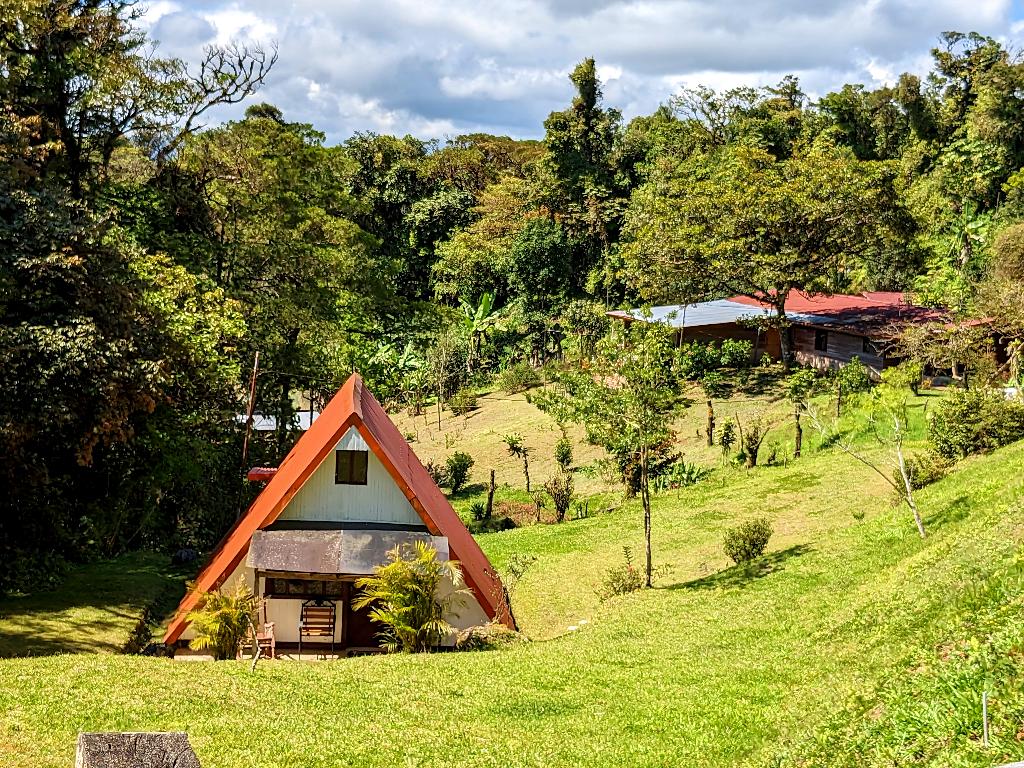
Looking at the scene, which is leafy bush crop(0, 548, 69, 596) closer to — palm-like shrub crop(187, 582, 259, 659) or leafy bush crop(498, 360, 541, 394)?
palm-like shrub crop(187, 582, 259, 659)

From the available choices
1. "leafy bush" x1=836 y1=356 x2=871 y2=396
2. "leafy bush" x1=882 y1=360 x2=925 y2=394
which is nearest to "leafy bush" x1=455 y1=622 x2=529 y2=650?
"leafy bush" x1=882 y1=360 x2=925 y2=394

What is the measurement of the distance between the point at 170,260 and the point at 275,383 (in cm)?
582

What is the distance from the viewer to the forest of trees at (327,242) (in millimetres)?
18734

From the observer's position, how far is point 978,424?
2278 cm

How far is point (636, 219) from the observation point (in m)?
45.9

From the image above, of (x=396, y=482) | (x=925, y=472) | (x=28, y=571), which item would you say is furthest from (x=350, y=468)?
(x=925, y=472)

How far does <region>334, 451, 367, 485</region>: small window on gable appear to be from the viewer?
1744 centimetres

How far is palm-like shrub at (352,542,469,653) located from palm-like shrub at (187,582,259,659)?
197 centimetres

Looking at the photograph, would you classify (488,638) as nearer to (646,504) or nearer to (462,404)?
(646,504)

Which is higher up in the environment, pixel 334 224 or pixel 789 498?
pixel 334 224

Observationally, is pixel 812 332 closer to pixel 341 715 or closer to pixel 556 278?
pixel 556 278

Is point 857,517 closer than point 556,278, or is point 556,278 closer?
point 857,517

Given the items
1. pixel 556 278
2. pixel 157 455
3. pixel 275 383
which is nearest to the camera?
pixel 157 455

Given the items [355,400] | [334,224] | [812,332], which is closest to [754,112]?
[812,332]
